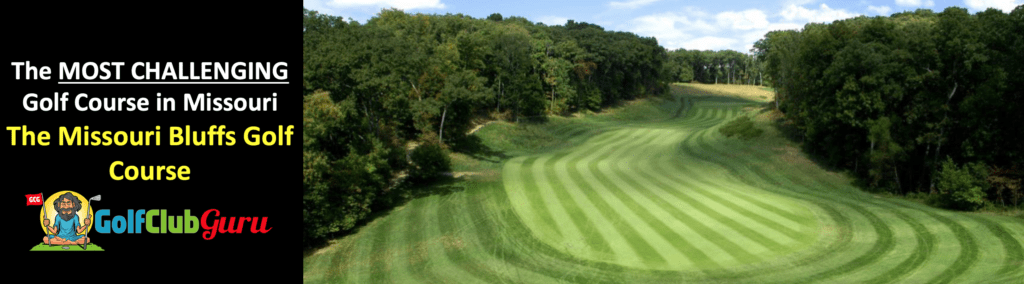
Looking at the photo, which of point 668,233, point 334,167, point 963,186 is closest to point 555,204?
point 668,233

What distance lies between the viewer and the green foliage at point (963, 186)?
27438mm

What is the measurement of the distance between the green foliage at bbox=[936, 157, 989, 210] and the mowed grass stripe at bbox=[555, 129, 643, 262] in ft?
61.7

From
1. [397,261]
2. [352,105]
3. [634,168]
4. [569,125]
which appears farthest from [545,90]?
[397,261]

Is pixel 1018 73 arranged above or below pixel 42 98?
above

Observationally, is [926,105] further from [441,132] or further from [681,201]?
[441,132]

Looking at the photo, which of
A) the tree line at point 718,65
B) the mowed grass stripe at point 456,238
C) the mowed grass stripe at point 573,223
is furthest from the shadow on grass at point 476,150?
the tree line at point 718,65

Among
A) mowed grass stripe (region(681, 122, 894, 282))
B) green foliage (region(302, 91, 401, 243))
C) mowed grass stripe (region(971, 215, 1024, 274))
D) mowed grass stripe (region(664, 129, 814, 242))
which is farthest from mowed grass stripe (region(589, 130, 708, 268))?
green foliage (region(302, 91, 401, 243))

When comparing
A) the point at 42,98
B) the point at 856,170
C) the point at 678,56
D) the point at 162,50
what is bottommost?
the point at 856,170

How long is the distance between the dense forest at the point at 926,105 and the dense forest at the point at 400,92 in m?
26.3

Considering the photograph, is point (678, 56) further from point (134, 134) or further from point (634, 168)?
point (134, 134)

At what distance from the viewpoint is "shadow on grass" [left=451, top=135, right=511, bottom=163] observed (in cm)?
4526

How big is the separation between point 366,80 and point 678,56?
160 m

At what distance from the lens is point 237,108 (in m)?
11.7

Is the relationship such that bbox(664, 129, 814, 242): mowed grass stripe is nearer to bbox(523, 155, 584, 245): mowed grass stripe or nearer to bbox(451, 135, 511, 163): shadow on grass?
bbox(523, 155, 584, 245): mowed grass stripe
